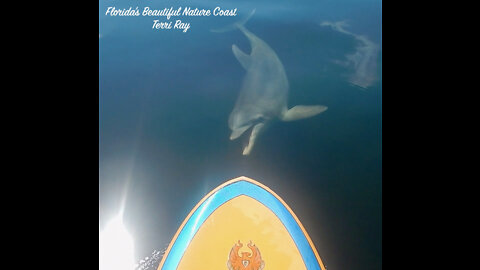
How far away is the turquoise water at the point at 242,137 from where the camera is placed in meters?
2.71

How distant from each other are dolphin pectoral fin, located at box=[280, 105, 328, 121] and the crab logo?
0.67 m

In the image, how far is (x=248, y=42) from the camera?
275 cm

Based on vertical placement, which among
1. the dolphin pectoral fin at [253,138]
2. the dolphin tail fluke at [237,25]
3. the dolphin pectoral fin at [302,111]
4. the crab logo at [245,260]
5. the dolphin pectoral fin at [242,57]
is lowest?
the crab logo at [245,260]

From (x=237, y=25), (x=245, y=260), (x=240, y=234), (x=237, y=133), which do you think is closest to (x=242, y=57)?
(x=237, y=25)

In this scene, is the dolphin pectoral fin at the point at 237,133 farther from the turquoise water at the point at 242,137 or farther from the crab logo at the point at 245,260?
the crab logo at the point at 245,260

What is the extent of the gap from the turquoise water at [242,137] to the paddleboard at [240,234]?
5 cm

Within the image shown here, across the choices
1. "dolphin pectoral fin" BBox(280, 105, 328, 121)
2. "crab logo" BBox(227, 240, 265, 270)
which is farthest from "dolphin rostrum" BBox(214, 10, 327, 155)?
"crab logo" BBox(227, 240, 265, 270)

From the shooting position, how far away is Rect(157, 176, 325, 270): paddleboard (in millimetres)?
2709

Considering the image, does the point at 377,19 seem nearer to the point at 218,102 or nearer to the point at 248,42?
the point at 248,42

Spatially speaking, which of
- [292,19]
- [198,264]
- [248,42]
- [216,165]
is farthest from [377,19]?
[198,264]

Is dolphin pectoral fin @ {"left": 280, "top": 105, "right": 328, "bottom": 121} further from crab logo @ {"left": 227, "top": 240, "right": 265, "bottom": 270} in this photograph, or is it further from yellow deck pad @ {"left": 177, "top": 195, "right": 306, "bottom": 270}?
crab logo @ {"left": 227, "top": 240, "right": 265, "bottom": 270}

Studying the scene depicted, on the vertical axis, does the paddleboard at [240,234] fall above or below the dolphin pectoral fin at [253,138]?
below

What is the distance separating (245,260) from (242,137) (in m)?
0.62

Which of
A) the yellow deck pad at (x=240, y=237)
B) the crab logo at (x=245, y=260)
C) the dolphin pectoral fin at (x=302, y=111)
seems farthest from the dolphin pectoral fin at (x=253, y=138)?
the crab logo at (x=245, y=260)
